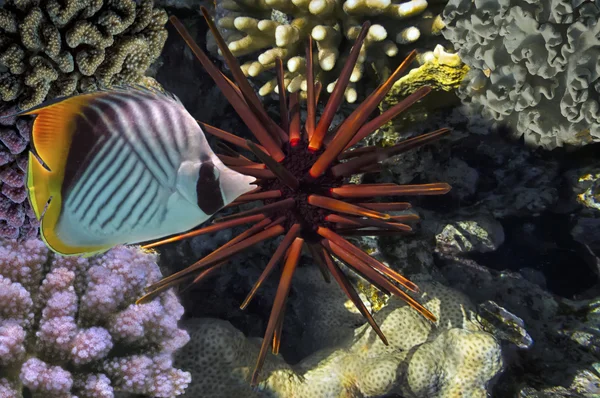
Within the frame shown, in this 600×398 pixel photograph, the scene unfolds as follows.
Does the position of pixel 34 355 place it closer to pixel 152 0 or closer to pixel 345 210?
pixel 345 210

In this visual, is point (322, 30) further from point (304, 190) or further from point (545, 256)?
point (545, 256)

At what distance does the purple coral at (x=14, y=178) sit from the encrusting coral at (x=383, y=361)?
112 centimetres

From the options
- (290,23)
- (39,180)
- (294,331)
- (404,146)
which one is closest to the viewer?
(39,180)

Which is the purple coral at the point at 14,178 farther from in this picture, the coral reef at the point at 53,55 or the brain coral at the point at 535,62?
the brain coral at the point at 535,62

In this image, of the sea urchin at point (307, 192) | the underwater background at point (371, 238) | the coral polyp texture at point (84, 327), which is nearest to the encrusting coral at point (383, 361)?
the underwater background at point (371, 238)

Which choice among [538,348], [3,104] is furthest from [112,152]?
[538,348]

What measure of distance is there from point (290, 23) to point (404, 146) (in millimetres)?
1238

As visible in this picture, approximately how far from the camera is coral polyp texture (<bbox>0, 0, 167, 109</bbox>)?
85.6 inches

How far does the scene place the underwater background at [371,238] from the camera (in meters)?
2.20

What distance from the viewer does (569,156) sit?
286 cm

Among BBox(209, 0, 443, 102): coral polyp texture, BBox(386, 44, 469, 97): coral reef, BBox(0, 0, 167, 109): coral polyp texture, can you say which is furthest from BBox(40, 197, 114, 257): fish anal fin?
BBox(386, 44, 469, 97): coral reef

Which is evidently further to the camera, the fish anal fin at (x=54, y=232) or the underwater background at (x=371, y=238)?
the underwater background at (x=371, y=238)

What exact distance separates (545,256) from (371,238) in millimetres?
1439

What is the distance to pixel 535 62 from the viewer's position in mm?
2184
